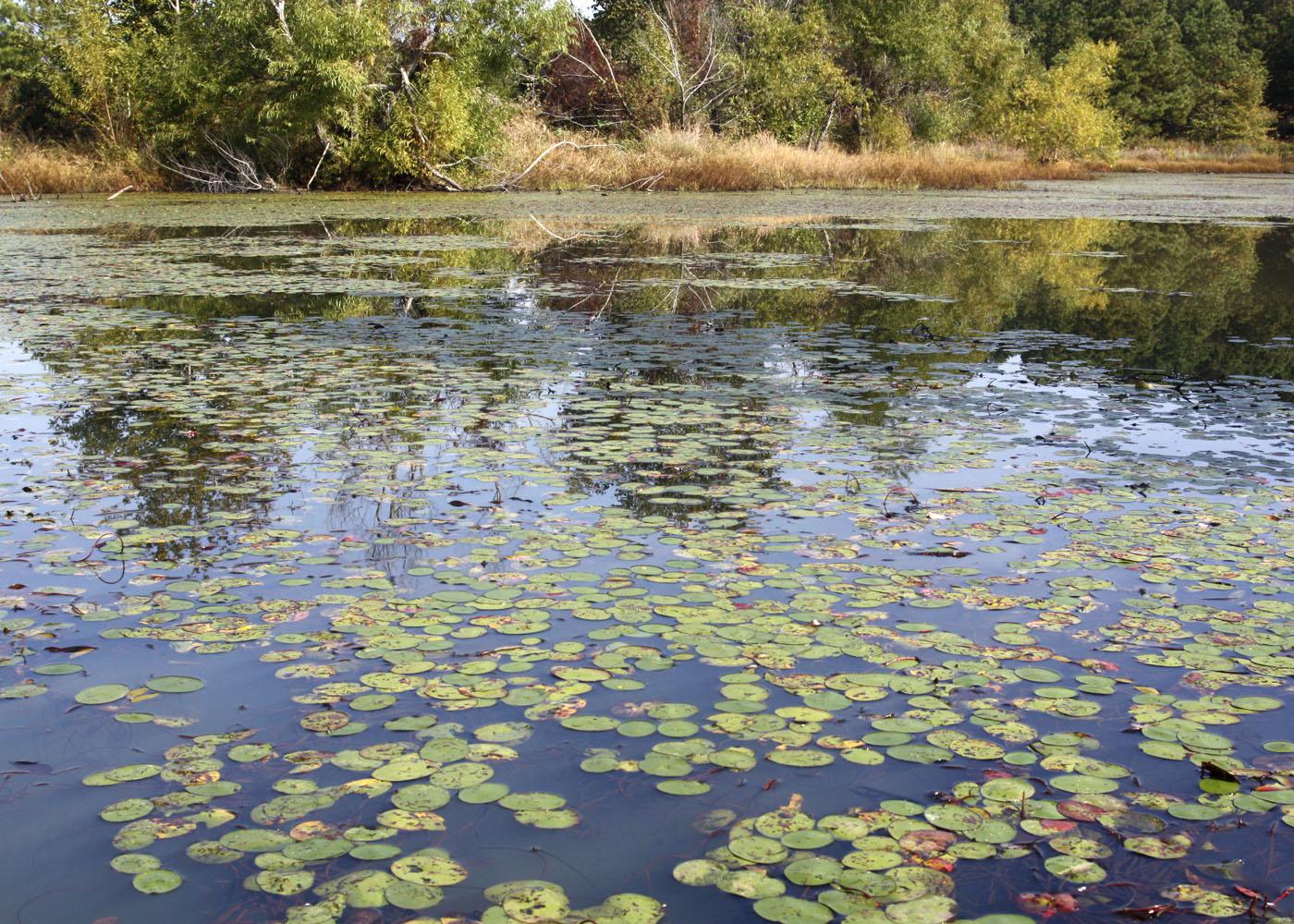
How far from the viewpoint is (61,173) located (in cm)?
2620

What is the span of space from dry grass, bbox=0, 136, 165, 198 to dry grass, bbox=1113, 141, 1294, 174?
35.8 metres

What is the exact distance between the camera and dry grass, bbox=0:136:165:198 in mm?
25609

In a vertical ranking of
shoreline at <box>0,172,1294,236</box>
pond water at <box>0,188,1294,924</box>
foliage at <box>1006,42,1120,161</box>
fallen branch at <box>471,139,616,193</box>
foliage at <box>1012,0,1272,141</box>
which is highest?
foliage at <box>1012,0,1272,141</box>

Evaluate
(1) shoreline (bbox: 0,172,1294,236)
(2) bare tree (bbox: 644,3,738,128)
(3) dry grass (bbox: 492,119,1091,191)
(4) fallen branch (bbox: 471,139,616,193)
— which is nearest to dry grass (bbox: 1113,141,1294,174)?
(1) shoreline (bbox: 0,172,1294,236)

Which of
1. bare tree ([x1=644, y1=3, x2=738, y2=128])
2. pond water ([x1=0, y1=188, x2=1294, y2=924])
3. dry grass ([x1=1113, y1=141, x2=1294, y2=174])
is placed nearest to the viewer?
pond water ([x1=0, y1=188, x2=1294, y2=924])

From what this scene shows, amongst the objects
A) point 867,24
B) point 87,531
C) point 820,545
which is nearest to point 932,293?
point 820,545

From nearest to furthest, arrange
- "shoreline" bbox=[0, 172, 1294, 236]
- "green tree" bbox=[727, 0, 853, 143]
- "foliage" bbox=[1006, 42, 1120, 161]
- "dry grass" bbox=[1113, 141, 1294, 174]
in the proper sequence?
"shoreline" bbox=[0, 172, 1294, 236], "green tree" bbox=[727, 0, 853, 143], "foliage" bbox=[1006, 42, 1120, 161], "dry grass" bbox=[1113, 141, 1294, 174]

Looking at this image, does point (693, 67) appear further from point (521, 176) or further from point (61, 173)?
point (61, 173)

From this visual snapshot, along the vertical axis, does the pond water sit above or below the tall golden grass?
below

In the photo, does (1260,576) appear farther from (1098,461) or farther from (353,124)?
(353,124)

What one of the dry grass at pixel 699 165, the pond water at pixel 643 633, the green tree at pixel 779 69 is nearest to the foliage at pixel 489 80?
the green tree at pixel 779 69

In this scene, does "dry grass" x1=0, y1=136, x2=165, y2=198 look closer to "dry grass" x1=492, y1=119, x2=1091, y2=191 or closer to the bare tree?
"dry grass" x1=492, y1=119, x2=1091, y2=191

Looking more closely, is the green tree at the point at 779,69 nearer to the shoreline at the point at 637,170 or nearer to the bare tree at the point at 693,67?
the bare tree at the point at 693,67

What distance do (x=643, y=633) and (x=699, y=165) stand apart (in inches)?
1048
